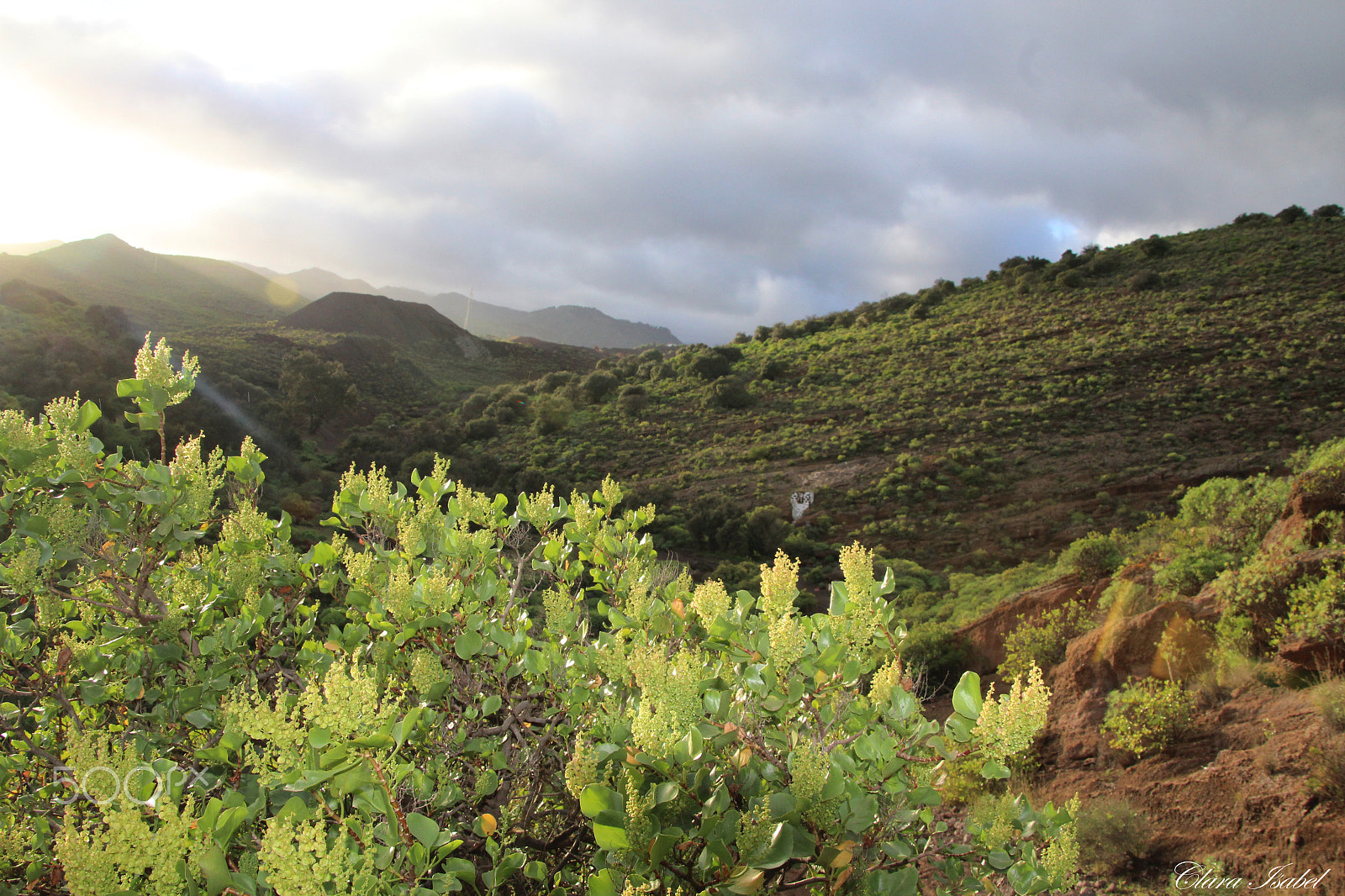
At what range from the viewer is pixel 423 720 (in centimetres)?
186

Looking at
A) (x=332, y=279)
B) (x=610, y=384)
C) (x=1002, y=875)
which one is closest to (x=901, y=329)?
(x=610, y=384)

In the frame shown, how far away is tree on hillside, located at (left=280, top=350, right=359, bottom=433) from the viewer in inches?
1284

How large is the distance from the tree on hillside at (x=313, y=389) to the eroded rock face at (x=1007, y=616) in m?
31.5

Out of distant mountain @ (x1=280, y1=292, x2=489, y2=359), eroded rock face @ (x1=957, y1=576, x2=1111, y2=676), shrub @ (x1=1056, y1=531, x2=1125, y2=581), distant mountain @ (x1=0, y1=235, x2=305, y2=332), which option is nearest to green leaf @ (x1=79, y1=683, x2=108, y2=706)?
eroded rock face @ (x1=957, y1=576, x2=1111, y2=676)

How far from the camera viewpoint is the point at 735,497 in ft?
81.2

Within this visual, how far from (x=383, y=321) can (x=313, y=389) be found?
33.5 m

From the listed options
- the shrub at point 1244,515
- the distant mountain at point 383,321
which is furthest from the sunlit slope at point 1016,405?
the distant mountain at point 383,321

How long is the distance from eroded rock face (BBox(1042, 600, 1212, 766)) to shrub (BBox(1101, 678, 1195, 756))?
353 millimetres

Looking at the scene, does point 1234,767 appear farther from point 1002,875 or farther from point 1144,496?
point 1144,496

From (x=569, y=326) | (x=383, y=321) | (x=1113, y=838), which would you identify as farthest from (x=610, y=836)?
(x=569, y=326)

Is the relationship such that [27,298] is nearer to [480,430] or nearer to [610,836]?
[480,430]

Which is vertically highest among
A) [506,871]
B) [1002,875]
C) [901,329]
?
[901,329]

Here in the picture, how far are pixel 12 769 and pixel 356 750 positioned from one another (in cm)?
154
